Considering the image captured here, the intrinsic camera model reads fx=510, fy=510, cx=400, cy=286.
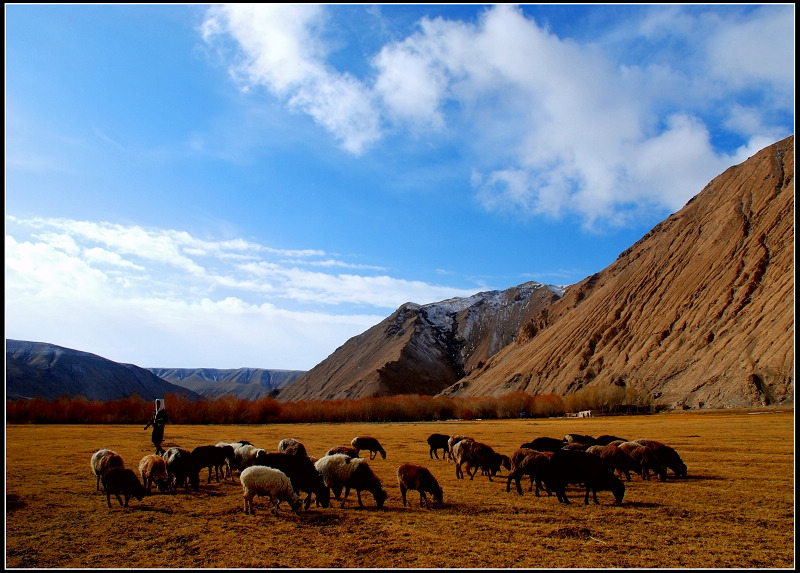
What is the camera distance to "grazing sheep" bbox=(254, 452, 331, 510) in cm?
1278

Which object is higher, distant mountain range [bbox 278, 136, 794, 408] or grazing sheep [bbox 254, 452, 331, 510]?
distant mountain range [bbox 278, 136, 794, 408]

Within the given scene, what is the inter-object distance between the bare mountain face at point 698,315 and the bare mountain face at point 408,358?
101ft

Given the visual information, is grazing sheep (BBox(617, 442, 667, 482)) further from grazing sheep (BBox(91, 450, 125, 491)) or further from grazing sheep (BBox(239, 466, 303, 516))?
grazing sheep (BBox(91, 450, 125, 491))

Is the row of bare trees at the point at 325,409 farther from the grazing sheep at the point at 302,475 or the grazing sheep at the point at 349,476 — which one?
the grazing sheep at the point at 349,476

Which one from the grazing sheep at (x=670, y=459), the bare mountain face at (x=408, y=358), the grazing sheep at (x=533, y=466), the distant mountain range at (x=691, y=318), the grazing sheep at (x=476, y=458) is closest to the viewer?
the grazing sheep at (x=533, y=466)

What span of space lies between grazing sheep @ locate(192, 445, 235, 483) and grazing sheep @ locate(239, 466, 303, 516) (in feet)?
13.9

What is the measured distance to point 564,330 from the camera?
119500 mm

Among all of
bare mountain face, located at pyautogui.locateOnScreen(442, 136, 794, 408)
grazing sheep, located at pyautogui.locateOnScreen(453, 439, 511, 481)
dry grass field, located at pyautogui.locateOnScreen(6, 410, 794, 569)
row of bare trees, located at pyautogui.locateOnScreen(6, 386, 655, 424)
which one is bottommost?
row of bare trees, located at pyautogui.locateOnScreen(6, 386, 655, 424)

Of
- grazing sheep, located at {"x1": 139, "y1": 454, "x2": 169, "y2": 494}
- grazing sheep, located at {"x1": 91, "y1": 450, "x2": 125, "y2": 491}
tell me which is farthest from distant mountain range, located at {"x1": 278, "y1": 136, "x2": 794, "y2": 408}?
grazing sheep, located at {"x1": 91, "y1": 450, "x2": 125, "y2": 491}

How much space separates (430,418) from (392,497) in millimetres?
85404

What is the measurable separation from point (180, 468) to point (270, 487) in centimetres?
457

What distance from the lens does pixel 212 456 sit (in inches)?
645

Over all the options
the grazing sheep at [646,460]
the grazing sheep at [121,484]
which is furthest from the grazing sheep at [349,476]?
the grazing sheep at [646,460]

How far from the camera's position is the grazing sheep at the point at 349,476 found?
1310cm
